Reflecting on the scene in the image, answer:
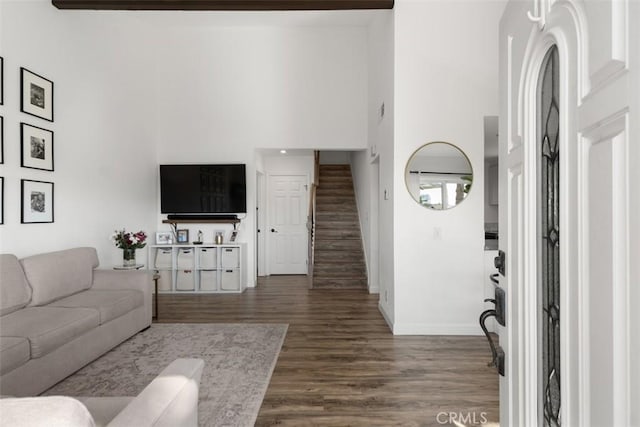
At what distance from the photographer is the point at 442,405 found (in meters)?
2.44

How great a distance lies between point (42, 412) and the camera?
0.80 meters

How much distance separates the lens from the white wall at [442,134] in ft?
12.7

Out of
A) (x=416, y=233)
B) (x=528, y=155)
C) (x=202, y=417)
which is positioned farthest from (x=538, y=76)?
(x=416, y=233)

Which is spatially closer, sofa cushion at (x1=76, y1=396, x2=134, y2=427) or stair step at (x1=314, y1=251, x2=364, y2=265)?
sofa cushion at (x1=76, y1=396, x2=134, y2=427)

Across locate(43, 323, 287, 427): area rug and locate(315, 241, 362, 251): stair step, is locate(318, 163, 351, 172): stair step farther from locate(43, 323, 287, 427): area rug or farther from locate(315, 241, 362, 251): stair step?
locate(43, 323, 287, 427): area rug

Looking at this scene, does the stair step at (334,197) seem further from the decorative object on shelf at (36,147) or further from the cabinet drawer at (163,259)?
the decorative object on shelf at (36,147)

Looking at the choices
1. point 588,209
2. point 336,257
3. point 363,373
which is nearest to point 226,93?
point 336,257

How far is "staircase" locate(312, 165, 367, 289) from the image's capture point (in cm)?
628

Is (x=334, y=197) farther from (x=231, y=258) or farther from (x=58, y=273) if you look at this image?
(x=58, y=273)

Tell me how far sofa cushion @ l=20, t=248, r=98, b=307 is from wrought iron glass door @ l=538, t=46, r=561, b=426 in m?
3.72

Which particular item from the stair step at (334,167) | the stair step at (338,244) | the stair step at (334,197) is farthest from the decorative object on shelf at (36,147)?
the stair step at (334,167)

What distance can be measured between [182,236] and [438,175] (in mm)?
4314

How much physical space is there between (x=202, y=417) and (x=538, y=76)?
2.51m

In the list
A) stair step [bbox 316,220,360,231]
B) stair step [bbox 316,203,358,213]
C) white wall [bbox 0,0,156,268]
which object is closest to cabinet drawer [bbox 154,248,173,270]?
white wall [bbox 0,0,156,268]
